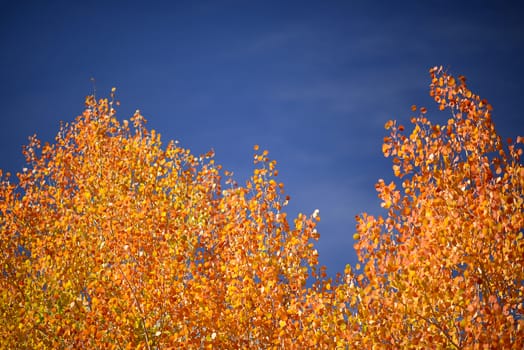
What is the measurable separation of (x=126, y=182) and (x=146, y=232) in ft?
22.4

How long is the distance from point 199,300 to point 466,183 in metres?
7.59

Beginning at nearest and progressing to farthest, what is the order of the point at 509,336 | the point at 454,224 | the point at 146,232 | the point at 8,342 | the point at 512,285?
the point at 509,336 → the point at 512,285 → the point at 454,224 → the point at 146,232 → the point at 8,342

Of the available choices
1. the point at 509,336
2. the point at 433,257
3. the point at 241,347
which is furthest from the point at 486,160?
the point at 241,347

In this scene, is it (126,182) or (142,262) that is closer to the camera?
(142,262)

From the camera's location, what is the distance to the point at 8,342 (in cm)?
1923

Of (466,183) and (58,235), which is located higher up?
(58,235)

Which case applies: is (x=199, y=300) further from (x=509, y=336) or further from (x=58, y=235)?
(x=58, y=235)

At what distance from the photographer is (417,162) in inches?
571

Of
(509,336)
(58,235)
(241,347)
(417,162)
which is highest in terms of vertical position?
(58,235)

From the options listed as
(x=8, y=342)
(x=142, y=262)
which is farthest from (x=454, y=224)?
(x=8, y=342)


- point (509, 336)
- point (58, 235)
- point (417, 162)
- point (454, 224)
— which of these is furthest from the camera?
point (58, 235)

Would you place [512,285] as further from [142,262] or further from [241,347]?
[142,262]

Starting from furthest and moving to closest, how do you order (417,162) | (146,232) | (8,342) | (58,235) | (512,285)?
1. (58,235)
2. (8,342)
3. (146,232)
4. (417,162)
5. (512,285)

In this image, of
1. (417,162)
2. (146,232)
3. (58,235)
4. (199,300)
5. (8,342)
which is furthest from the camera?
(58,235)
